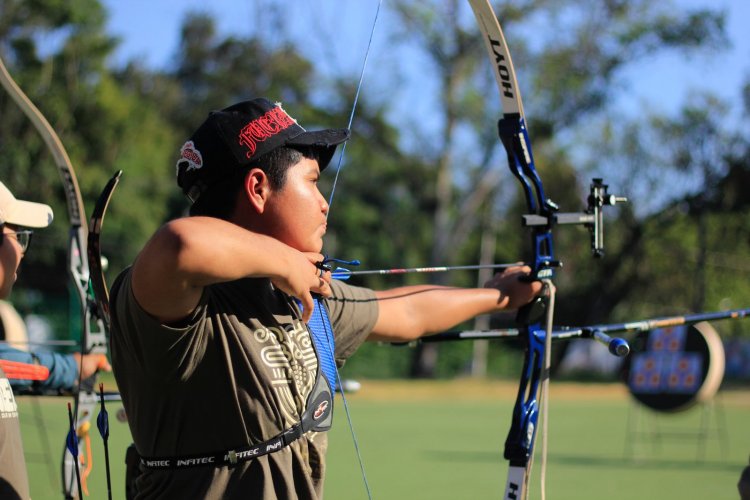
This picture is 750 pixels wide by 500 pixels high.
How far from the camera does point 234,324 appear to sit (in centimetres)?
221

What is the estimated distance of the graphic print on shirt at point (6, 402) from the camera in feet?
9.45

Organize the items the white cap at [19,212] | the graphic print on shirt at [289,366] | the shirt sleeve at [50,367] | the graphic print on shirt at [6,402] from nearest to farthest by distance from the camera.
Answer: the graphic print on shirt at [289,366] → the graphic print on shirt at [6,402] → the white cap at [19,212] → the shirt sleeve at [50,367]

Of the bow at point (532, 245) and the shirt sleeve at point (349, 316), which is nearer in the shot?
the shirt sleeve at point (349, 316)

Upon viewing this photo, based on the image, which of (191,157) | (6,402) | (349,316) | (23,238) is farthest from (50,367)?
(191,157)

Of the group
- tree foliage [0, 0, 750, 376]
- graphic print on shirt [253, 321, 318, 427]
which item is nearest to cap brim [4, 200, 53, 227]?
graphic print on shirt [253, 321, 318, 427]

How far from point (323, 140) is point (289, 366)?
0.54 metres

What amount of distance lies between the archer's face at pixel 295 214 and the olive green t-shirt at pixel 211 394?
0.54ft

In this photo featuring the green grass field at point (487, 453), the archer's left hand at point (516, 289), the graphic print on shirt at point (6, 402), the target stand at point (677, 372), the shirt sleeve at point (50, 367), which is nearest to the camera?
the graphic print on shirt at point (6, 402)

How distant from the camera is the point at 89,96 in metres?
27.6

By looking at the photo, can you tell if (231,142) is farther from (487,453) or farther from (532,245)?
(487,453)

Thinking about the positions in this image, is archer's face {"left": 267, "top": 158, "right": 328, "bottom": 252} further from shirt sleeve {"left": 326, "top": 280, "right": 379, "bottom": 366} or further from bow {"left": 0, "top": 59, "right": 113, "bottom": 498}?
bow {"left": 0, "top": 59, "right": 113, "bottom": 498}

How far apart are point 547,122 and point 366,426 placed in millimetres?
16627

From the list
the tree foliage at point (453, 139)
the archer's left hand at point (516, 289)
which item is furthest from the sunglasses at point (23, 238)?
the tree foliage at point (453, 139)

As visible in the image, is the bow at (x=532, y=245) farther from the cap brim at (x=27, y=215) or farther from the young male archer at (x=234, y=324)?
the cap brim at (x=27, y=215)
